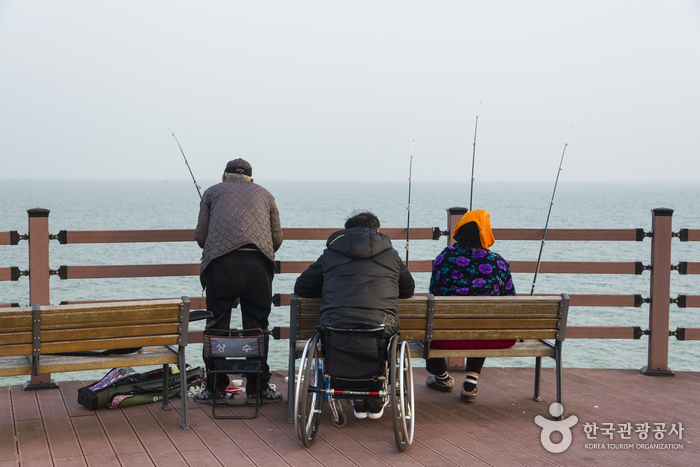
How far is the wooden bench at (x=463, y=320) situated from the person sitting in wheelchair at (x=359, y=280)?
181 millimetres

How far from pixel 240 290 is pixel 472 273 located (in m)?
1.37

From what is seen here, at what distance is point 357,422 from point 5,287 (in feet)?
58.8

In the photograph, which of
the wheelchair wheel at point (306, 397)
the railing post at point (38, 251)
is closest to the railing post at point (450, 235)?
the wheelchair wheel at point (306, 397)

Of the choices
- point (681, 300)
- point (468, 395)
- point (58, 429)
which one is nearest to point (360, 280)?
point (468, 395)

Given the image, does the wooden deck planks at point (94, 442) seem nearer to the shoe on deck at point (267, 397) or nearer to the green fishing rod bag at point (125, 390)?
the green fishing rod bag at point (125, 390)

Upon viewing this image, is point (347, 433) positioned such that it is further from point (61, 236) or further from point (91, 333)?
point (61, 236)

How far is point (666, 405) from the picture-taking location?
14.4 ft

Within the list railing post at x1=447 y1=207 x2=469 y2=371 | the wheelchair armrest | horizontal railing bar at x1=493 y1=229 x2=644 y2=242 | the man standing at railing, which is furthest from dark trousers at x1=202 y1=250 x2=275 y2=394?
horizontal railing bar at x1=493 y1=229 x2=644 y2=242

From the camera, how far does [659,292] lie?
5.23 m

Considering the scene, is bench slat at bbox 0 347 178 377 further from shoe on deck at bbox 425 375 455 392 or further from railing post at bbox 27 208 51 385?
shoe on deck at bbox 425 375 455 392

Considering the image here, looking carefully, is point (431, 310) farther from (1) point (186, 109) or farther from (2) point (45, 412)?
(1) point (186, 109)


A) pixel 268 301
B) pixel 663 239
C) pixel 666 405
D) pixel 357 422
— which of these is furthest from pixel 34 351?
pixel 663 239

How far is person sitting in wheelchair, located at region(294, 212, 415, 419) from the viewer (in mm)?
3455

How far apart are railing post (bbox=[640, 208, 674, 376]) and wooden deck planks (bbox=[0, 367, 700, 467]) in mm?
572
